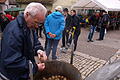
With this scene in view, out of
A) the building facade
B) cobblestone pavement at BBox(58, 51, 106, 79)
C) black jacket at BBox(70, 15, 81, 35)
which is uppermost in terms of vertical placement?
the building facade

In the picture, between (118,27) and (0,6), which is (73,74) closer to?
(118,27)

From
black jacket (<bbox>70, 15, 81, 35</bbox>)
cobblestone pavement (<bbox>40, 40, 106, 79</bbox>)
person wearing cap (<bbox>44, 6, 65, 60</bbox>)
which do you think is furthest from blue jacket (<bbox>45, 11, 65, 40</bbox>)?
black jacket (<bbox>70, 15, 81, 35</bbox>)

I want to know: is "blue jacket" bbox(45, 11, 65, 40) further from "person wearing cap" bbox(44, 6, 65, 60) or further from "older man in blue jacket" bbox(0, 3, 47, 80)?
"older man in blue jacket" bbox(0, 3, 47, 80)

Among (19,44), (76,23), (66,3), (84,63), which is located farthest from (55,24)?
(66,3)

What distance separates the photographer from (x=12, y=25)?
5.70 ft

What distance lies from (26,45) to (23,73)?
1.17 feet

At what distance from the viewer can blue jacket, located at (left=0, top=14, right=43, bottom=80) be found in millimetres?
1624

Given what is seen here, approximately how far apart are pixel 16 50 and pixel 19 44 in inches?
3.0

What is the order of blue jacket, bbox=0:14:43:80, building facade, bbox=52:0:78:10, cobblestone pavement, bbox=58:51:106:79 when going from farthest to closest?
1. building facade, bbox=52:0:78:10
2. cobblestone pavement, bbox=58:51:106:79
3. blue jacket, bbox=0:14:43:80

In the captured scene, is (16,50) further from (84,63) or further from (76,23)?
(76,23)

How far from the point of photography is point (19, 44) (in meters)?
1.67

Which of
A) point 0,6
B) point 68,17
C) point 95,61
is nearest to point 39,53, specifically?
point 95,61

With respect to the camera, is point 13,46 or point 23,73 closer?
point 13,46

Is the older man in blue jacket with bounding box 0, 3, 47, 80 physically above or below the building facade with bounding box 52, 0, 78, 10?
below
